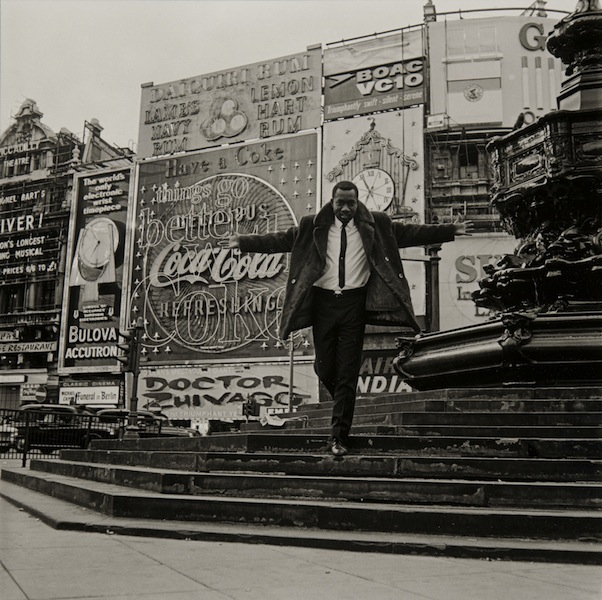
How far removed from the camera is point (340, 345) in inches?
193

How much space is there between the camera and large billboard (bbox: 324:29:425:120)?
112ft

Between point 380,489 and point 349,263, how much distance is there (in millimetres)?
1568

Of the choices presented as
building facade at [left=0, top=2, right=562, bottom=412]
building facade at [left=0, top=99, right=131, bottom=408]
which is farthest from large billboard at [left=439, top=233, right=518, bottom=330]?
building facade at [left=0, top=99, right=131, bottom=408]

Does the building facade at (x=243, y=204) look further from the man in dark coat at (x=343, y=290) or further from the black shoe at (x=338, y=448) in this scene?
the black shoe at (x=338, y=448)

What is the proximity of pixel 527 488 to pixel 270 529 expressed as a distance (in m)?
1.43

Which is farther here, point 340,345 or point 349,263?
point 349,263

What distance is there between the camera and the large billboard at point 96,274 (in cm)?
3941

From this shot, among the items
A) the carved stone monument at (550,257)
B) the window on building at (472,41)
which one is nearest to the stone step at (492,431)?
the carved stone monument at (550,257)

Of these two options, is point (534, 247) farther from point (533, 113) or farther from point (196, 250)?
point (196, 250)

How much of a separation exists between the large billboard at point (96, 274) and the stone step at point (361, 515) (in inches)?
1396

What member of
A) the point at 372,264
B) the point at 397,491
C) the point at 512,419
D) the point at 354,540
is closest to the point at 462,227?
the point at 372,264

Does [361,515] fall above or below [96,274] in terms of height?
below

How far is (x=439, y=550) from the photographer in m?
3.47

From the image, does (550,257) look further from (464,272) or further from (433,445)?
(464,272)
